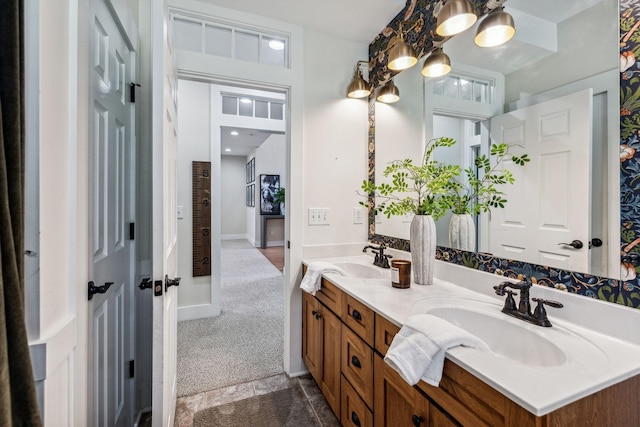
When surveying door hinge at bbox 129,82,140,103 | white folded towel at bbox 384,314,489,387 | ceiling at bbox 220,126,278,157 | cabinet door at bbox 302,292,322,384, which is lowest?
cabinet door at bbox 302,292,322,384

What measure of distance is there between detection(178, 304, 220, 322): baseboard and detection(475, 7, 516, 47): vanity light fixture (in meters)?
3.14

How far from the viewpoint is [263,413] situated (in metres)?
1.68

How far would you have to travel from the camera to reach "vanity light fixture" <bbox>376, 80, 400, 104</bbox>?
1980 millimetres

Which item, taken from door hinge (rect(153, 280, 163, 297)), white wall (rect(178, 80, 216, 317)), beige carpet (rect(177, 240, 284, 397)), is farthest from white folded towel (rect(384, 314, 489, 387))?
white wall (rect(178, 80, 216, 317))

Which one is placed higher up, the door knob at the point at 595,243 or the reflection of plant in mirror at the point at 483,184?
the reflection of plant in mirror at the point at 483,184

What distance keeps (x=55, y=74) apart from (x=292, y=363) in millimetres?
2012

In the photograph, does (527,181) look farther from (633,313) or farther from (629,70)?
(633,313)

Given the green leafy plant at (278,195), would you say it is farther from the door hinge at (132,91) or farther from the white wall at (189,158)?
the door hinge at (132,91)

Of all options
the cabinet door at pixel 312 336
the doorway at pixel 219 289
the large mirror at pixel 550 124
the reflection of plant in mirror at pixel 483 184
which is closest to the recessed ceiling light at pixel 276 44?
the doorway at pixel 219 289

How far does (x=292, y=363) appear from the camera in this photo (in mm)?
2066

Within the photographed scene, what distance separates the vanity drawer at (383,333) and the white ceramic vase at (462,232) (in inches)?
24.7

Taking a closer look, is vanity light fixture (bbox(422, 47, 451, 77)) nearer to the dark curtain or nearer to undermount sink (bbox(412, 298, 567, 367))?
undermount sink (bbox(412, 298, 567, 367))

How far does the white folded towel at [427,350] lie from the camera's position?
2.58 ft

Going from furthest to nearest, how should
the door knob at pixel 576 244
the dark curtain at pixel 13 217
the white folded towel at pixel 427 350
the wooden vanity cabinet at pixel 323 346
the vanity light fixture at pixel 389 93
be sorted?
the vanity light fixture at pixel 389 93 → the wooden vanity cabinet at pixel 323 346 → the door knob at pixel 576 244 → the white folded towel at pixel 427 350 → the dark curtain at pixel 13 217
